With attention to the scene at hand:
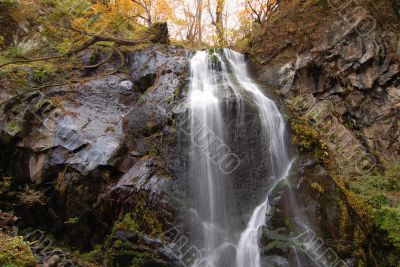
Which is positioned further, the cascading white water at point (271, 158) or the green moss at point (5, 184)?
the green moss at point (5, 184)

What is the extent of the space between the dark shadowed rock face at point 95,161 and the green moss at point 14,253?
5.56 ft

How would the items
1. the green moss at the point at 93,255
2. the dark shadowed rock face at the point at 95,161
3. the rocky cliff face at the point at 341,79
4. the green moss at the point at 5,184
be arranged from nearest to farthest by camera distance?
1. the dark shadowed rock face at the point at 95,161
2. the green moss at the point at 93,255
3. the green moss at the point at 5,184
4. the rocky cliff face at the point at 341,79

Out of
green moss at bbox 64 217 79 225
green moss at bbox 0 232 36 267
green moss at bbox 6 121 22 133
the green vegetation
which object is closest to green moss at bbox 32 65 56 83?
green moss at bbox 6 121 22 133

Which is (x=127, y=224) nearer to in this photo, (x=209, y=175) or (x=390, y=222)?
(x=209, y=175)

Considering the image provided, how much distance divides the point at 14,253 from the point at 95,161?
310cm

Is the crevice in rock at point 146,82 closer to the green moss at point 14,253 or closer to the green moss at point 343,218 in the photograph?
the green moss at point 14,253

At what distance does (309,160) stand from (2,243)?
19.0 ft

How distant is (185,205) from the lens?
22.2 ft

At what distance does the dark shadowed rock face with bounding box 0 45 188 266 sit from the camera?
6.89 meters

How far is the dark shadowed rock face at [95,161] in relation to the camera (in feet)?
22.6

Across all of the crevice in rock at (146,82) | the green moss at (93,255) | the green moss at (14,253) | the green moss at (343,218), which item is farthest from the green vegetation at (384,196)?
the green moss at (14,253)

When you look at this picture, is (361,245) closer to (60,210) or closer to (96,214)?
(96,214)

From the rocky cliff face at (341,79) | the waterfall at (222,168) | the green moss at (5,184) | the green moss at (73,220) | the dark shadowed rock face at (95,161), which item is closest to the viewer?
the waterfall at (222,168)

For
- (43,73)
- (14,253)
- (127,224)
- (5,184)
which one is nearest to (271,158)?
(127,224)
